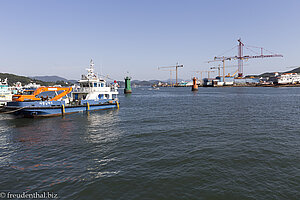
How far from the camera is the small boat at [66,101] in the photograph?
27312 mm

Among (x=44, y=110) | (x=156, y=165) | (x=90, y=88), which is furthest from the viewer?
(x=90, y=88)

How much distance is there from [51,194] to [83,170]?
7.71 feet

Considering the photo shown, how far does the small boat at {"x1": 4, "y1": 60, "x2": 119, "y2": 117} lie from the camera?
27.3 metres

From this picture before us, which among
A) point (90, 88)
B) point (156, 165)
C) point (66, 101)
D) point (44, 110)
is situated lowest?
point (156, 165)

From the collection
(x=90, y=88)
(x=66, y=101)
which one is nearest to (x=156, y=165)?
(x=66, y=101)

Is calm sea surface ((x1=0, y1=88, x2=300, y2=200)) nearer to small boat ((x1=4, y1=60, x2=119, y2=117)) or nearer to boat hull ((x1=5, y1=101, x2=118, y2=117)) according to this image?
boat hull ((x1=5, y1=101, x2=118, y2=117))

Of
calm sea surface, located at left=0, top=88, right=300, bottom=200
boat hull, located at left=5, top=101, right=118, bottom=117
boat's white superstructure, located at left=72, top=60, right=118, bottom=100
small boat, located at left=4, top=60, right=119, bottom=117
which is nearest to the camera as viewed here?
calm sea surface, located at left=0, top=88, right=300, bottom=200

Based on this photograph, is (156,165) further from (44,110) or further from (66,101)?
(66,101)

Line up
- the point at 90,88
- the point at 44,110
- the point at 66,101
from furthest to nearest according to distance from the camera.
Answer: the point at 90,88, the point at 66,101, the point at 44,110

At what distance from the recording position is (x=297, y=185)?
8.41 meters

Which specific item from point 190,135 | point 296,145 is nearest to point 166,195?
point 190,135

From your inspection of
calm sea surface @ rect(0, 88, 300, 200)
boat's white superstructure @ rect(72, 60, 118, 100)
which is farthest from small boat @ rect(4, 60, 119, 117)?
calm sea surface @ rect(0, 88, 300, 200)

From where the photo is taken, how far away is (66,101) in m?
33.0

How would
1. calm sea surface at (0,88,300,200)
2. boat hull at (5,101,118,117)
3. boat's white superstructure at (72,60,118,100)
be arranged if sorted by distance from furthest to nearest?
1. boat's white superstructure at (72,60,118,100)
2. boat hull at (5,101,118,117)
3. calm sea surface at (0,88,300,200)
